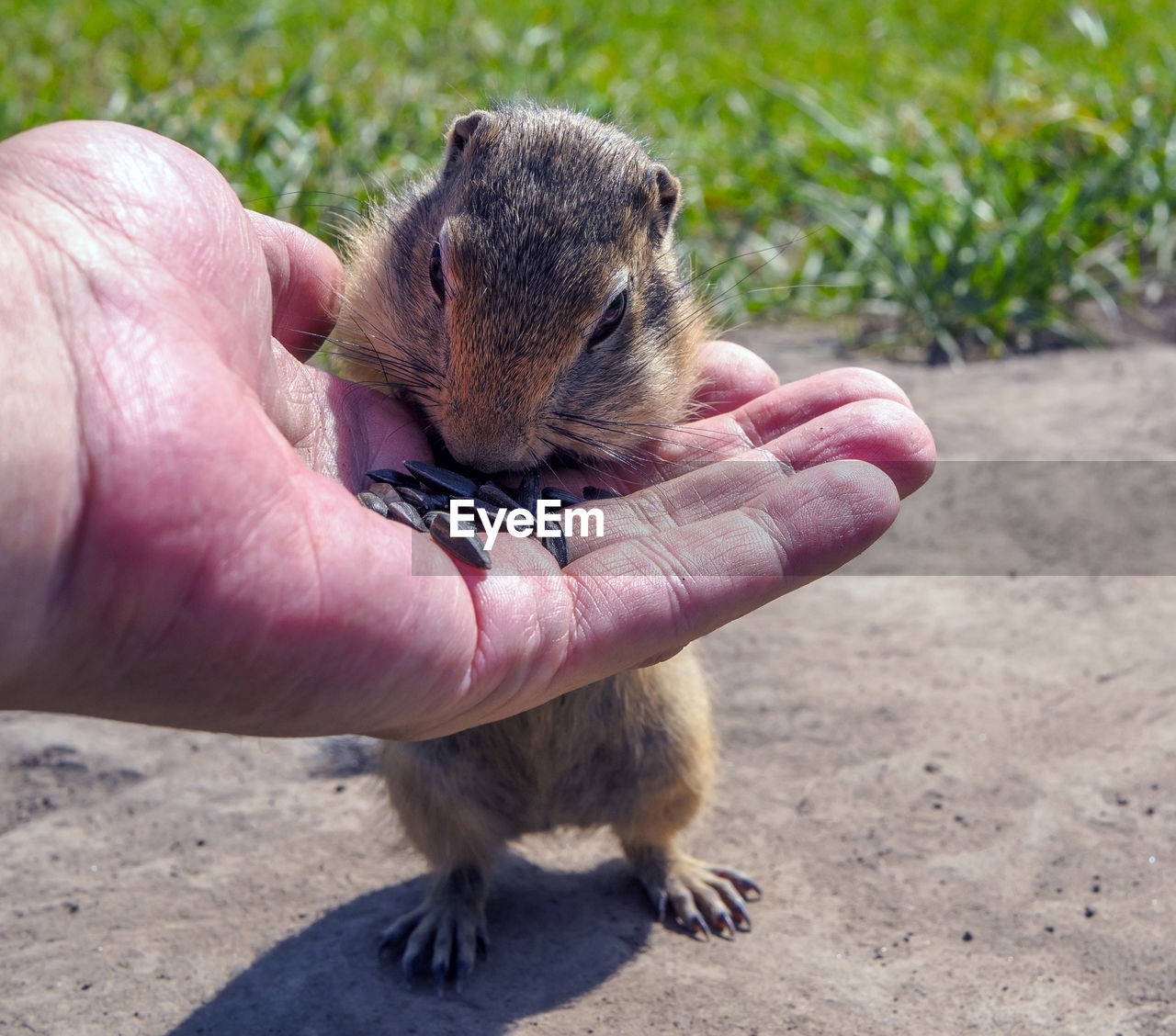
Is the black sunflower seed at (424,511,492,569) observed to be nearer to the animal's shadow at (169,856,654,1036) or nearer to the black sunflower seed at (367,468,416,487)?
the black sunflower seed at (367,468,416,487)

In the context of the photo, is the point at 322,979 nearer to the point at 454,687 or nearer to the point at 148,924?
the point at 148,924

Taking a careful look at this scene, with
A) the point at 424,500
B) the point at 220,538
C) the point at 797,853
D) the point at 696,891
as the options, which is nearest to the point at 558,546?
the point at 424,500

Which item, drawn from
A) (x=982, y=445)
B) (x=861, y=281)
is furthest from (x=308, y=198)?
(x=982, y=445)

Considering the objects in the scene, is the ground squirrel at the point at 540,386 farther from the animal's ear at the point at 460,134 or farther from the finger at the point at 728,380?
the finger at the point at 728,380

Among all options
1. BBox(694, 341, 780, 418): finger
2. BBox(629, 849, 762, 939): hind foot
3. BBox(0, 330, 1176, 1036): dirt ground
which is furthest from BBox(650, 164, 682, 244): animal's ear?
BBox(629, 849, 762, 939): hind foot

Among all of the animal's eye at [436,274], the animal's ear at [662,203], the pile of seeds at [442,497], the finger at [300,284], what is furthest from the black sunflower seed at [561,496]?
the animal's ear at [662,203]
